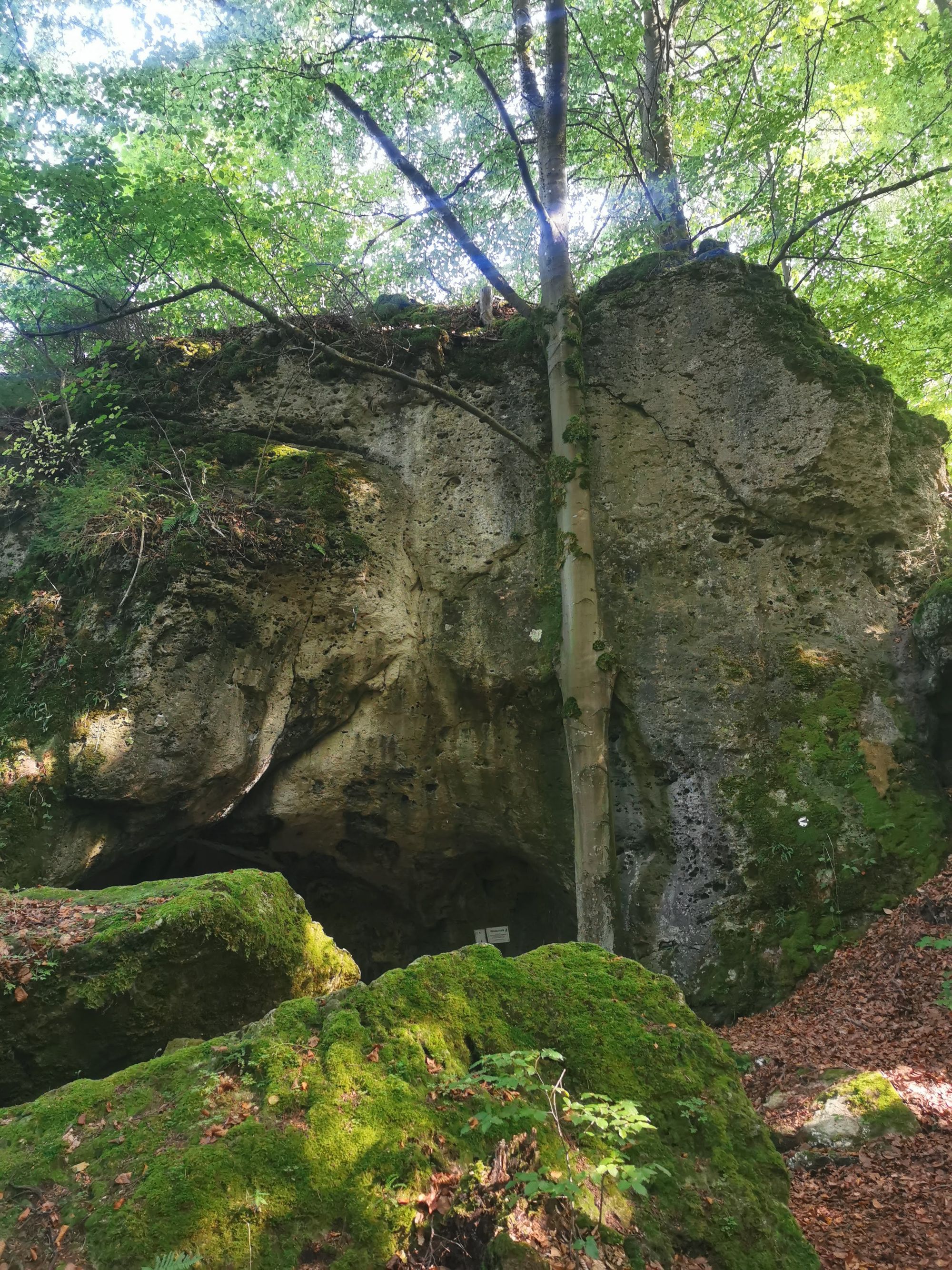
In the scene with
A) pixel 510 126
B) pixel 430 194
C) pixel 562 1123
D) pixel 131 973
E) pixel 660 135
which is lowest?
pixel 562 1123

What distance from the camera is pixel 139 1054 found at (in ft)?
13.8

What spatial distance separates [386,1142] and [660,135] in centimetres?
1398

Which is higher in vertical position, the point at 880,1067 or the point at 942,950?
the point at 942,950

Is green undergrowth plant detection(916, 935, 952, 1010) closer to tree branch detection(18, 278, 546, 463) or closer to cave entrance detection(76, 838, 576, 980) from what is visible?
cave entrance detection(76, 838, 576, 980)

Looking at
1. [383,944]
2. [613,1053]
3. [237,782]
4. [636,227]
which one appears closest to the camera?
[613,1053]

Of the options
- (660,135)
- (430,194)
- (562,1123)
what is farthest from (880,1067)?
(660,135)

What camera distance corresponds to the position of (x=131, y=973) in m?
4.16

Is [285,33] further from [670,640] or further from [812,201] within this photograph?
[670,640]

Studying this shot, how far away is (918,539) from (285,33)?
30.8 ft

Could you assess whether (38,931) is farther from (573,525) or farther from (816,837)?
(816,837)

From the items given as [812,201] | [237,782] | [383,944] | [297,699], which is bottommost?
[383,944]

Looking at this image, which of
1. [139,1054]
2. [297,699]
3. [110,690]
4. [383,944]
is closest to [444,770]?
[297,699]

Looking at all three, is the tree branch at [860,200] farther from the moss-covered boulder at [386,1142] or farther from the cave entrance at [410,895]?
the moss-covered boulder at [386,1142]

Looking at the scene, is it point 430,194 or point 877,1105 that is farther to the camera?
point 430,194
